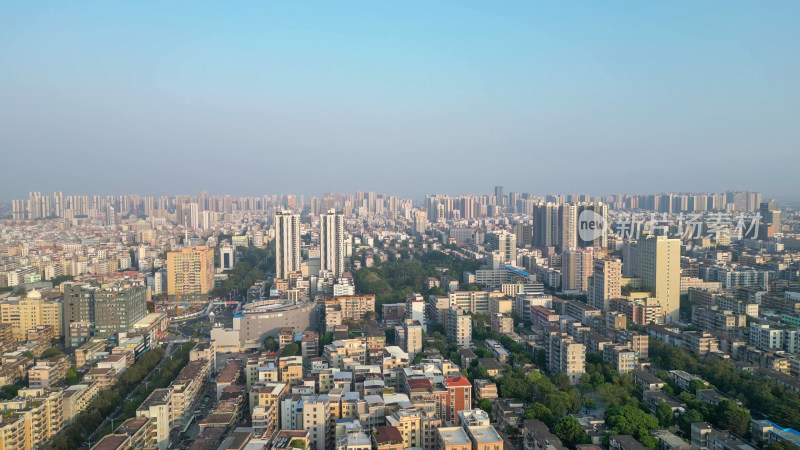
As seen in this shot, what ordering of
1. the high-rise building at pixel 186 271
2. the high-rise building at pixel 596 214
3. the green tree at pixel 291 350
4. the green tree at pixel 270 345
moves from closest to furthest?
1. the green tree at pixel 291 350
2. the green tree at pixel 270 345
3. the high-rise building at pixel 186 271
4. the high-rise building at pixel 596 214

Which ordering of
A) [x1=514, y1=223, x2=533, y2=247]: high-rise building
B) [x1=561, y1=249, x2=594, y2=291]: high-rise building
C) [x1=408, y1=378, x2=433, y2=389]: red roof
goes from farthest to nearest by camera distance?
[x1=514, y1=223, x2=533, y2=247]: high-rise building → [x1=561, y1=249, x2=594, y2=291]: high-rise building → [x1=408, y1=378, x2=433, y2=389]: red roof

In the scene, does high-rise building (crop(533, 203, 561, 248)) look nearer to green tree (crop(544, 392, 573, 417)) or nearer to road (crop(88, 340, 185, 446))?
road (crop(88, 340, 185, 446))

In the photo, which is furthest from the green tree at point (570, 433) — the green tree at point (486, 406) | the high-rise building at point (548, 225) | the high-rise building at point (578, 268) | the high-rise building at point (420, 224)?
the high-rise building at point (420, 224)

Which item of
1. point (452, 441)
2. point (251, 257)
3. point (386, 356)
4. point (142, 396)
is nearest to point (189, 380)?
point (142, 396)

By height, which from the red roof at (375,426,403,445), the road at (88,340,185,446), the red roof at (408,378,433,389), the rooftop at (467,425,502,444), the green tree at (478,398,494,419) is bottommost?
the road at (88,340,185,446)

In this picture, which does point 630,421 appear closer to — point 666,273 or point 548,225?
point 666,273

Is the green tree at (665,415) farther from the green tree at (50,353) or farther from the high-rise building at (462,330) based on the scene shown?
the green tree at (50,353)
